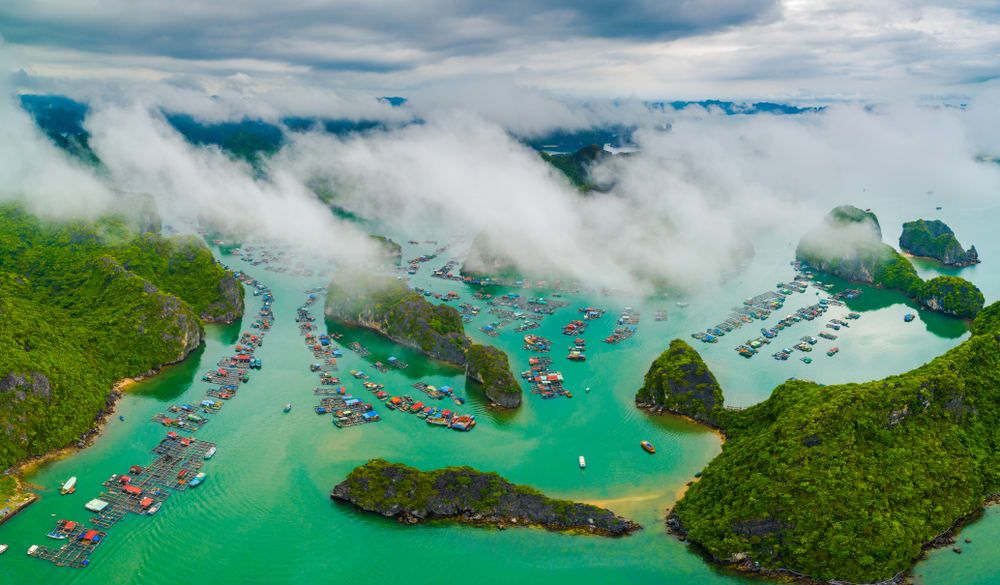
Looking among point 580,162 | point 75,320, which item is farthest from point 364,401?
point 580,162

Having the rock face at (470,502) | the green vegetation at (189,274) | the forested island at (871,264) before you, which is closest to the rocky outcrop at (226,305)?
the green vegetation at (189,274)

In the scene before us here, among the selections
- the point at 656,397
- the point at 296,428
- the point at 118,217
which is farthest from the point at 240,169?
the point at 656,397

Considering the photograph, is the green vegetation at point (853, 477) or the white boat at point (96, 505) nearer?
the green vegetation at point (853, 477)

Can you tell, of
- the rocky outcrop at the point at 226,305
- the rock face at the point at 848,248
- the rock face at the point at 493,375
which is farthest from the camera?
the rock face at the point at 848,248

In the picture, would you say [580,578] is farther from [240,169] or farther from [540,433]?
[240,169]

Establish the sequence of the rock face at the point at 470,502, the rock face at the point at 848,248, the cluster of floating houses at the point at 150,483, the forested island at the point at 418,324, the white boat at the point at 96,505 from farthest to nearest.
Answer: the rock face at the point at 848,248 → the forested island at the point at 418,324 → the white boat at the point at 96,505 → the rock face at the point at 470,502 → the cluster of floating houses at the point at 150,483

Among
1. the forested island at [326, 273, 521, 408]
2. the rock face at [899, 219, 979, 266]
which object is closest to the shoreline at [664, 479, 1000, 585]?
the forested island at [326, 273, 521, 408]

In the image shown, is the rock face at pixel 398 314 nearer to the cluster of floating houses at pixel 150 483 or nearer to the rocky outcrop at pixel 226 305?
the rocky outcrop at pixel 226 305
